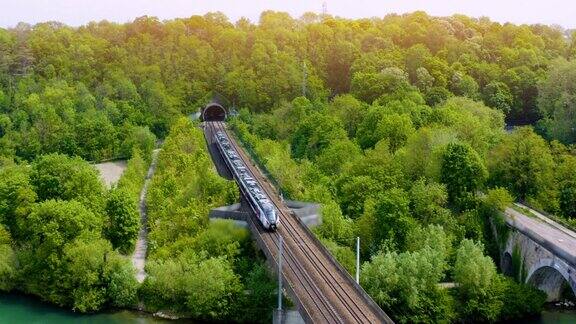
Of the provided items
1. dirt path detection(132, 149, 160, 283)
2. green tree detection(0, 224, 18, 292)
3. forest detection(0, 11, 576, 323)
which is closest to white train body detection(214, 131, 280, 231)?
forest detection(0, 11, 576, 323)

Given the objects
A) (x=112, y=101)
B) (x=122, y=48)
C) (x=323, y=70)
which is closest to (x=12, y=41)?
(x=122, y=48)

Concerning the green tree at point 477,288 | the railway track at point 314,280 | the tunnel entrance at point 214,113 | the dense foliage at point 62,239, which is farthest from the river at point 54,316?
the tunnel entrance at point 214,113

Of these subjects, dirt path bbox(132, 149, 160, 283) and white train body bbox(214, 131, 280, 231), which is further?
dirt path bbox(132, 149, 160, 283)

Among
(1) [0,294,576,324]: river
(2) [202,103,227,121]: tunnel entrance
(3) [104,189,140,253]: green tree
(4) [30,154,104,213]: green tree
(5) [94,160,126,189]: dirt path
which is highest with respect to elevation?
(4) [30,154,104,213]: green tree

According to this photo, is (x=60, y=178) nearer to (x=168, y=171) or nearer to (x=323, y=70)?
(x=168, y=171)

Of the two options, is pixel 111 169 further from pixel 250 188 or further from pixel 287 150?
pixel 250 188

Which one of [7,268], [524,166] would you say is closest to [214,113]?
[524,166]

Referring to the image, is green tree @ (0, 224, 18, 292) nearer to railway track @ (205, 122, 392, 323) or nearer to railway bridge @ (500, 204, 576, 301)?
railway track @ (205, 122, 392, 323)
